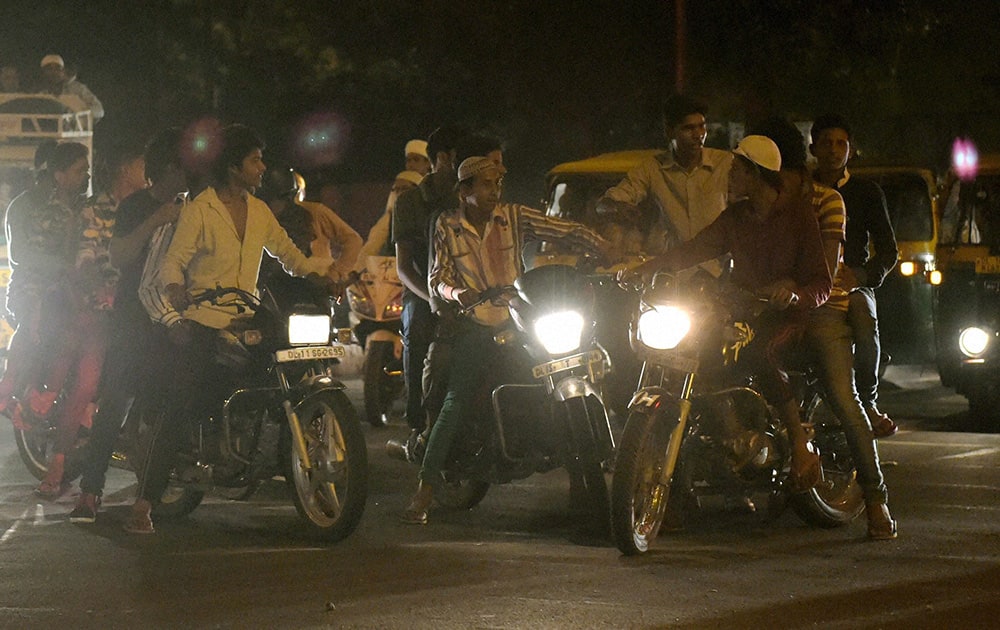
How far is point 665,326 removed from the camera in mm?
7402

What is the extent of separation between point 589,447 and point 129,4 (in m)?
22.4

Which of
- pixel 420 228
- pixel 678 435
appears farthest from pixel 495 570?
pixel 420 228

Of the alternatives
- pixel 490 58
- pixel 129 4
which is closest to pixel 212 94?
pixel 129 4

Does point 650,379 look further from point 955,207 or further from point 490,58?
point 490,58

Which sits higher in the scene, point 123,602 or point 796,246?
point 796,246

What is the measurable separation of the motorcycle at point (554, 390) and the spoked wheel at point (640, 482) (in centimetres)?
37

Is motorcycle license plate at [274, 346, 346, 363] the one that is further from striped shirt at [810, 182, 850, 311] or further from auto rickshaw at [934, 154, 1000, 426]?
auto rickshaw at [934, 154, 1000, 426]

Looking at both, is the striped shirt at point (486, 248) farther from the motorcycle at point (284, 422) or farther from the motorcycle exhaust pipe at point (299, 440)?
the motorcycle exhaust pipe at point (299, 440)

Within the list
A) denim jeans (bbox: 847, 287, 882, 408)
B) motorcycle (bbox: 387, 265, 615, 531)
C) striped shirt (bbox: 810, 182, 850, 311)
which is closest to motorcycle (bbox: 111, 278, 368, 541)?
motorcycle (bbox: 387, 265, 615, 531)

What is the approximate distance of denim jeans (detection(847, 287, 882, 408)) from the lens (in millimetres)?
8867

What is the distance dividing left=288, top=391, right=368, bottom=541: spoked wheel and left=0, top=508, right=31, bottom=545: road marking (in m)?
1.43

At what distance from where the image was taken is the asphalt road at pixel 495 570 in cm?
642

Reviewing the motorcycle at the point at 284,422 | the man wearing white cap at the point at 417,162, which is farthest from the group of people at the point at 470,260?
the man wearing white cap at the point at 417,162

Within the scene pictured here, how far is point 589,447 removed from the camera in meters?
7.81
